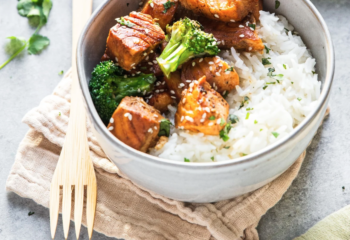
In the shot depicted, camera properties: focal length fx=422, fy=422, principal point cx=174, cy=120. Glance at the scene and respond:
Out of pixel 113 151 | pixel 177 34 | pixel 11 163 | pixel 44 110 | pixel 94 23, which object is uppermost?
pixel 177 34

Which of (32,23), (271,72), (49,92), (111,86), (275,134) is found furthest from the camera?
(32,23)

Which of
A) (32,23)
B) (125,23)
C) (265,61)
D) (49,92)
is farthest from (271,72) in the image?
(32,23)

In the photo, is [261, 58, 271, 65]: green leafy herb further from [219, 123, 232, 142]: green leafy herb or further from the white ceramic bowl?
[219, 123, 232, 142]: green leafy herb

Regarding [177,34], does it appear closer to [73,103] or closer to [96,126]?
[96,126]

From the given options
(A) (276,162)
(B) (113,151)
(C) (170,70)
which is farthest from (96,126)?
(A) (276,162)

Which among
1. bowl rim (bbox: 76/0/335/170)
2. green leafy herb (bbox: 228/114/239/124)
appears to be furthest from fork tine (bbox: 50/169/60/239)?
green leafy herb (bbox: 228/114/239/124)

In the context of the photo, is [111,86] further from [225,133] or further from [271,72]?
[271,72]
